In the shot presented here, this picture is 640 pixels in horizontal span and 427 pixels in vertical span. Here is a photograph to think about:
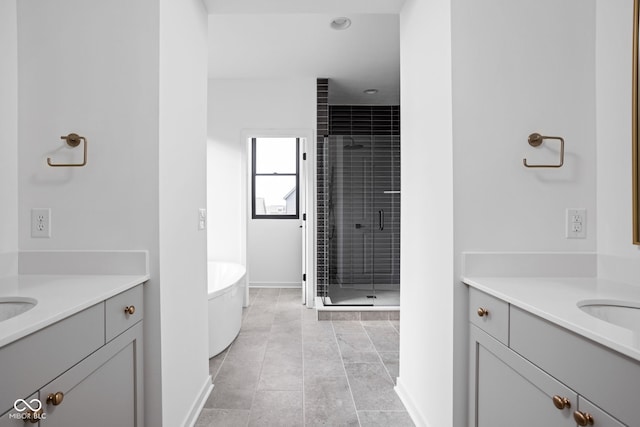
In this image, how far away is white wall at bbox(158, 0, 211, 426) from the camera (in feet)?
5.10

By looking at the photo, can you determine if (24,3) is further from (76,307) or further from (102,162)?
(76,307)

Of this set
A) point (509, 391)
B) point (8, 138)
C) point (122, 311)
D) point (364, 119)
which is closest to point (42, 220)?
point (8, 138)

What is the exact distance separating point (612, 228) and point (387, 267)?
8.86 feet

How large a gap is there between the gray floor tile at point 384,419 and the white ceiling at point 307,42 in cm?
238

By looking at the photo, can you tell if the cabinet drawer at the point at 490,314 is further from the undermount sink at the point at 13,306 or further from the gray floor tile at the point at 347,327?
the gray floor tile at the point at 347,327

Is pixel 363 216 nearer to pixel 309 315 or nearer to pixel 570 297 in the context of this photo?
pixel 309 315

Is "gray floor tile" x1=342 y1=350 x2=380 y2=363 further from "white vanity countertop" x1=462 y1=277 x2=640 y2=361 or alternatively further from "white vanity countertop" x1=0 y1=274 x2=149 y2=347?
"white vanity countertop" x1=0 y1=274 x2=149 y2=347

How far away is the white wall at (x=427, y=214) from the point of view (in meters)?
1.55

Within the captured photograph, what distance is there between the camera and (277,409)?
207 cm

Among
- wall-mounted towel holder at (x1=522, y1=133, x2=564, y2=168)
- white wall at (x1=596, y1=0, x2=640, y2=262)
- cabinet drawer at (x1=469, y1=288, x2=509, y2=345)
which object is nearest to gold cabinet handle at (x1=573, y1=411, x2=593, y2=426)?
cabinet drawer at (x1=469, y1=288, x2=509, y2=345)

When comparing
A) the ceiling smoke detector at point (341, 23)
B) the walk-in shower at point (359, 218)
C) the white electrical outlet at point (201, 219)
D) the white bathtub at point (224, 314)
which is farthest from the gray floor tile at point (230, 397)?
the ceiling smoke detector at point (341, 23)

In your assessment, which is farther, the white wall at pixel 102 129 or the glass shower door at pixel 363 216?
the glass shower door at pixel 363 216

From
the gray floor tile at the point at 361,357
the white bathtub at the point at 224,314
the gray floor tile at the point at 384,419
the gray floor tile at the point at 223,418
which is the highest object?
the white bathtub at the point at 224,314

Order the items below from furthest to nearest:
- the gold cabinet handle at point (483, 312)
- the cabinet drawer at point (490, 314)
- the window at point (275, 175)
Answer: the window at point (275, 175)
the gold cabinet handle at point (483, 312)
the cabinet drawer at point (490, 314)
